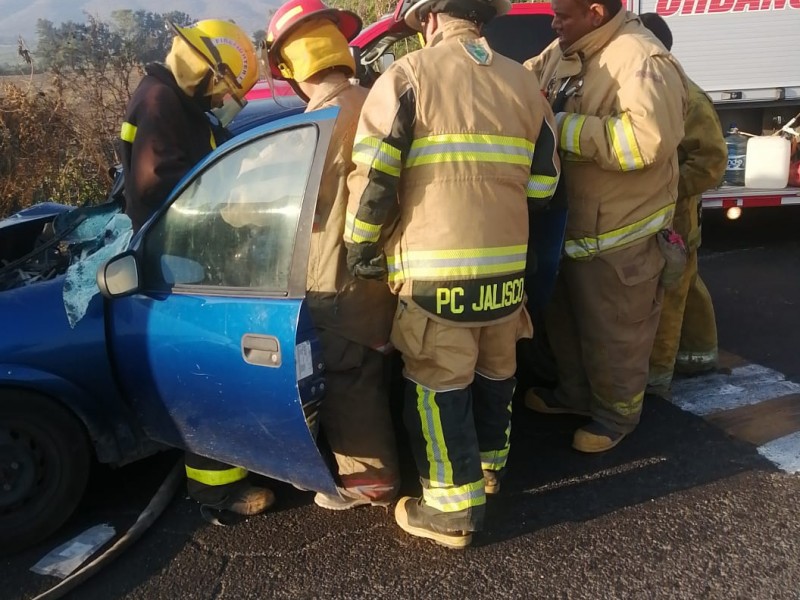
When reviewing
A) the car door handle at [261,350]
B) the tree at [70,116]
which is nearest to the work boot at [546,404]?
the car door handle at [261,350]

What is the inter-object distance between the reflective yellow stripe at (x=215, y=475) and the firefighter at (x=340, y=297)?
45 centimetres

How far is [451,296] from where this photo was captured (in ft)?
7.81

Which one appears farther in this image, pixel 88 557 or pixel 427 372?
pixel 88 557

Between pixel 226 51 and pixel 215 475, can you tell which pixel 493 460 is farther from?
pixel 226 51

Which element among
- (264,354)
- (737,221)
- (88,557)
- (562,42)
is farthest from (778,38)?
(88,557)

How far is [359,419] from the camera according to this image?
265cm

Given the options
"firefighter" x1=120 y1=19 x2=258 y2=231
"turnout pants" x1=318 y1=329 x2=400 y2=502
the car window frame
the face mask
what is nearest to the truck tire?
the car window frame

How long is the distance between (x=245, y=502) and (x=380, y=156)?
60.9 inches

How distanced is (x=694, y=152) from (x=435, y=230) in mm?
1899

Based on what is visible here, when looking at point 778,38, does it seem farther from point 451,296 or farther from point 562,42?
point 451,296

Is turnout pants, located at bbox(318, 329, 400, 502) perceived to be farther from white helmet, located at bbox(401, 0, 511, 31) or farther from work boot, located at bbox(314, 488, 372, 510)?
white helmet, located at bbox(401, 0, 511, 31)

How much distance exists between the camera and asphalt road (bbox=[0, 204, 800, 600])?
2502 mm

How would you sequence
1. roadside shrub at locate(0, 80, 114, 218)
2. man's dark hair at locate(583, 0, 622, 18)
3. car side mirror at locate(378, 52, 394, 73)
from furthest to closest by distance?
roadside shrub at locate(0, 80, 114, 218) → car side mirror at locate(378, 52, 394, 73) → man's dark hair at locate(583, 0, 622, 18)

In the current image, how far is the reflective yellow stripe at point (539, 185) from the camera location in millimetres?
2598
